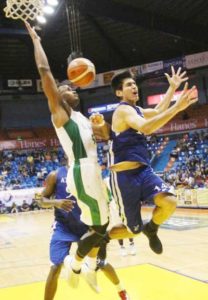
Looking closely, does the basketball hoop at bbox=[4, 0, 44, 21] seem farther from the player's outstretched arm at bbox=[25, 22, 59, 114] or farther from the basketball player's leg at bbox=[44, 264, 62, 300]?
the basketball player's leg at bbox=[44, 264, 62, 300]

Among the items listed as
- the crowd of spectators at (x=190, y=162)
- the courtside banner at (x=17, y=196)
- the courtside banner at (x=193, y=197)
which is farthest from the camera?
the courtside banner at (x=17, y=196)

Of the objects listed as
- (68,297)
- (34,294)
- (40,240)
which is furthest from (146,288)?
(40,240)

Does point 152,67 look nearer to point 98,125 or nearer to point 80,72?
point 98,125

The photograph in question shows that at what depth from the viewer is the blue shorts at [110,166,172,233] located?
169 inches

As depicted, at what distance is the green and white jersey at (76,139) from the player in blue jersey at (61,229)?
0.68 meters

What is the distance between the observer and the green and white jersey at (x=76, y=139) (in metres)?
3.99

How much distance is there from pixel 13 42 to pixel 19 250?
19146 mm

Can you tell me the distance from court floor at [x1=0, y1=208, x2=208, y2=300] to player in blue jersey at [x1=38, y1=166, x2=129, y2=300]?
206mm

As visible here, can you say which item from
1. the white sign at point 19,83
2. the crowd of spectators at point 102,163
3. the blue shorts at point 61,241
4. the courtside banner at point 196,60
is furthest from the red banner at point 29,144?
the blue shorts at point 61,241

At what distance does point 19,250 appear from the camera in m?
10.7

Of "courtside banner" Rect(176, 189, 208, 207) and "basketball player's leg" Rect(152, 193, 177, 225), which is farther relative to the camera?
"courtside banner" Rect(176, 189, 208, 207)

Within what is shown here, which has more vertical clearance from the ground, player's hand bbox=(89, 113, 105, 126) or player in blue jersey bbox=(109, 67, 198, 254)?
player's hand bbox=(89, 113, 105, 126)

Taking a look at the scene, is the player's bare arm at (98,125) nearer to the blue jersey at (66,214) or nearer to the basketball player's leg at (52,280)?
the blue jersey at (66,214)

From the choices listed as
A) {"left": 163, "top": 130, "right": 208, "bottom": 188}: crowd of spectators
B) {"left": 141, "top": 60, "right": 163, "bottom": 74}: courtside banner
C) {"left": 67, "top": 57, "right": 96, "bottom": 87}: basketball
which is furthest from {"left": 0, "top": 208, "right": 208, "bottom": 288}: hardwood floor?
{"left": 141, "top": 60, "right": 163, "bottom": 74}: courtside banner
